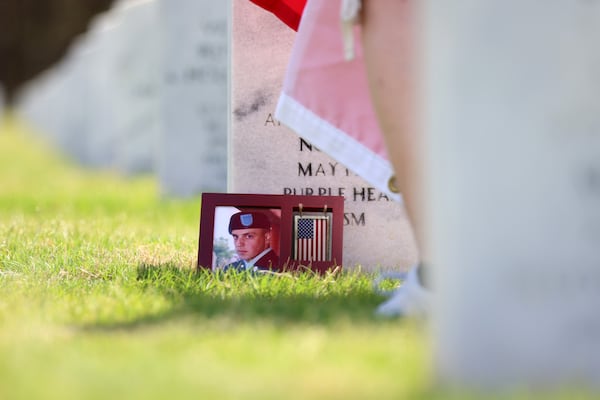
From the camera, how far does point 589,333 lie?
1732mm

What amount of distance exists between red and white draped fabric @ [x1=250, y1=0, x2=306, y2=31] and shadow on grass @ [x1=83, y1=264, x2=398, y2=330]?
0.74 metres

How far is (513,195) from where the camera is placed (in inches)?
67.3

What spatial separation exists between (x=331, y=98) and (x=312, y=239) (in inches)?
20.9

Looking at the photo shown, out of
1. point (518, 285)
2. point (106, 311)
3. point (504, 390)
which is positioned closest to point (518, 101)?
point (518, 285)

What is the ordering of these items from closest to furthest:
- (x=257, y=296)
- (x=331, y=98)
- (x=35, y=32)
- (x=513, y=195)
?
(x=513, y=195) → (x=257, y=296) → (x=331, y=98) → (x=35, y=32)

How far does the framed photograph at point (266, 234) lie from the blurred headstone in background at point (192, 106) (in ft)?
10.6

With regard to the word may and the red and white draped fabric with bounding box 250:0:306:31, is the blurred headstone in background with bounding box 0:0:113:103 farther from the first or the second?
the red and white draped fabric with bounding box 250:0:306:31

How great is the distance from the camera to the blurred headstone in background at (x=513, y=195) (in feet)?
5.53

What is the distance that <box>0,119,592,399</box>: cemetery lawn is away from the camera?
1.69 meters

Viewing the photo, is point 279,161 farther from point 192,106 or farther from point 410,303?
point 192,106

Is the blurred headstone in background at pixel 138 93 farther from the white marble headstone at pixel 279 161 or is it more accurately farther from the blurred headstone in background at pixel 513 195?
the blurred headstone in background at pixel 513 195

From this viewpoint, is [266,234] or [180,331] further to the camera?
[266,234]

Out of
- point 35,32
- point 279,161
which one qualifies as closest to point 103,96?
point 279,161

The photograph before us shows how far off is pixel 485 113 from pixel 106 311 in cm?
104
